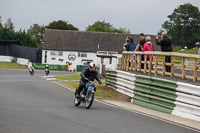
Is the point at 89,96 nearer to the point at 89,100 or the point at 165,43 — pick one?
the point at 89,100

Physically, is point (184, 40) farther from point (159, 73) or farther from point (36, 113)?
point (36, 113)

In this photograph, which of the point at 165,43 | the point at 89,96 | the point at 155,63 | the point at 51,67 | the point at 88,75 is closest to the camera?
the point at 89,96

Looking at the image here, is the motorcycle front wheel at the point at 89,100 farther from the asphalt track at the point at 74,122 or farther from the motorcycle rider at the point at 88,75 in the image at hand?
the asphalt track at the point at 74,122

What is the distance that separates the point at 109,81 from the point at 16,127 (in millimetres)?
14021

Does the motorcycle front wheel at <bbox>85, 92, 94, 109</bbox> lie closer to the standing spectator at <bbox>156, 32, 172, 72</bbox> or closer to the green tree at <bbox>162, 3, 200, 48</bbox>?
the standing spectator at <bbox>156, 32, 172, 72</bbox>

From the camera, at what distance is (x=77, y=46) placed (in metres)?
88.6

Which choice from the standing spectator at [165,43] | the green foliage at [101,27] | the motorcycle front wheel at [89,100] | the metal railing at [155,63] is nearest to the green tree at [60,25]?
the green foliage at [101,27]

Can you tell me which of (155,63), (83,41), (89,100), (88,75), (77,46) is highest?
(83,41)

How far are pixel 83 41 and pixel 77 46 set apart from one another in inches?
69.4

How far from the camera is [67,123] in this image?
11008 mm

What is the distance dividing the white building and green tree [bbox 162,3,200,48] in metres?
20.2

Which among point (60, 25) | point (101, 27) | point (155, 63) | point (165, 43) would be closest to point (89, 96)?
point (155, 63)

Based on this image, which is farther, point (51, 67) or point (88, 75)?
point (51, 67)

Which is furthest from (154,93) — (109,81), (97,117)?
Answer: (109,81)
